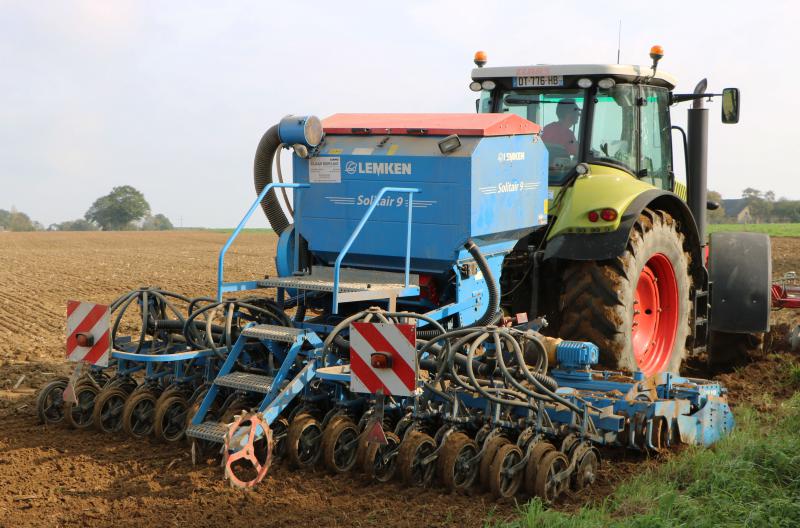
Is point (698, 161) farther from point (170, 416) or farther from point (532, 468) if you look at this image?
point (170, 416)

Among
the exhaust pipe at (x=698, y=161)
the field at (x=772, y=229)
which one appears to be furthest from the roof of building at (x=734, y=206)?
the exhaust pipe at (x=698, y=161)

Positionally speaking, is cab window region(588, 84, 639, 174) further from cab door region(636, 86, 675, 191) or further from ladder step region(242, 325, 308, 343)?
ladder step region(242, 325, 308, 343)

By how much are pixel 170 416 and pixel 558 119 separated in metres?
3.60

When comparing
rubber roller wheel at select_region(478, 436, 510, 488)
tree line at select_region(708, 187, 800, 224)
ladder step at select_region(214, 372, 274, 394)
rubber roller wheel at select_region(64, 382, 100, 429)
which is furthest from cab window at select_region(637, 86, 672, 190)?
tree line at select_region(708, 187, 800, 224)

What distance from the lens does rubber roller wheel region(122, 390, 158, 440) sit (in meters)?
6.00

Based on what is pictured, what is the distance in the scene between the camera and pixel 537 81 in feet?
24.0

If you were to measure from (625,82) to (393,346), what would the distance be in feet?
10.6

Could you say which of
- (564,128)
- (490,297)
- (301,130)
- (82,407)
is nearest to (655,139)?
(564,128)

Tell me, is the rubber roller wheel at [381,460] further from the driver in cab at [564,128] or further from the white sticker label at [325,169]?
the driver in cab at [564,128]

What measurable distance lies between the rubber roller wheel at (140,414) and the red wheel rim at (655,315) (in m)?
3.46

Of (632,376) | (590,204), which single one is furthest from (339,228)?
(632,376)

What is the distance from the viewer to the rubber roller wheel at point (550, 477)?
4.88 meters

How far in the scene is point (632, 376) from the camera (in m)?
6.02

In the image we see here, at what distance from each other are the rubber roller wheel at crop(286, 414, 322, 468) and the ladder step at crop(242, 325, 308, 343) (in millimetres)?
503
